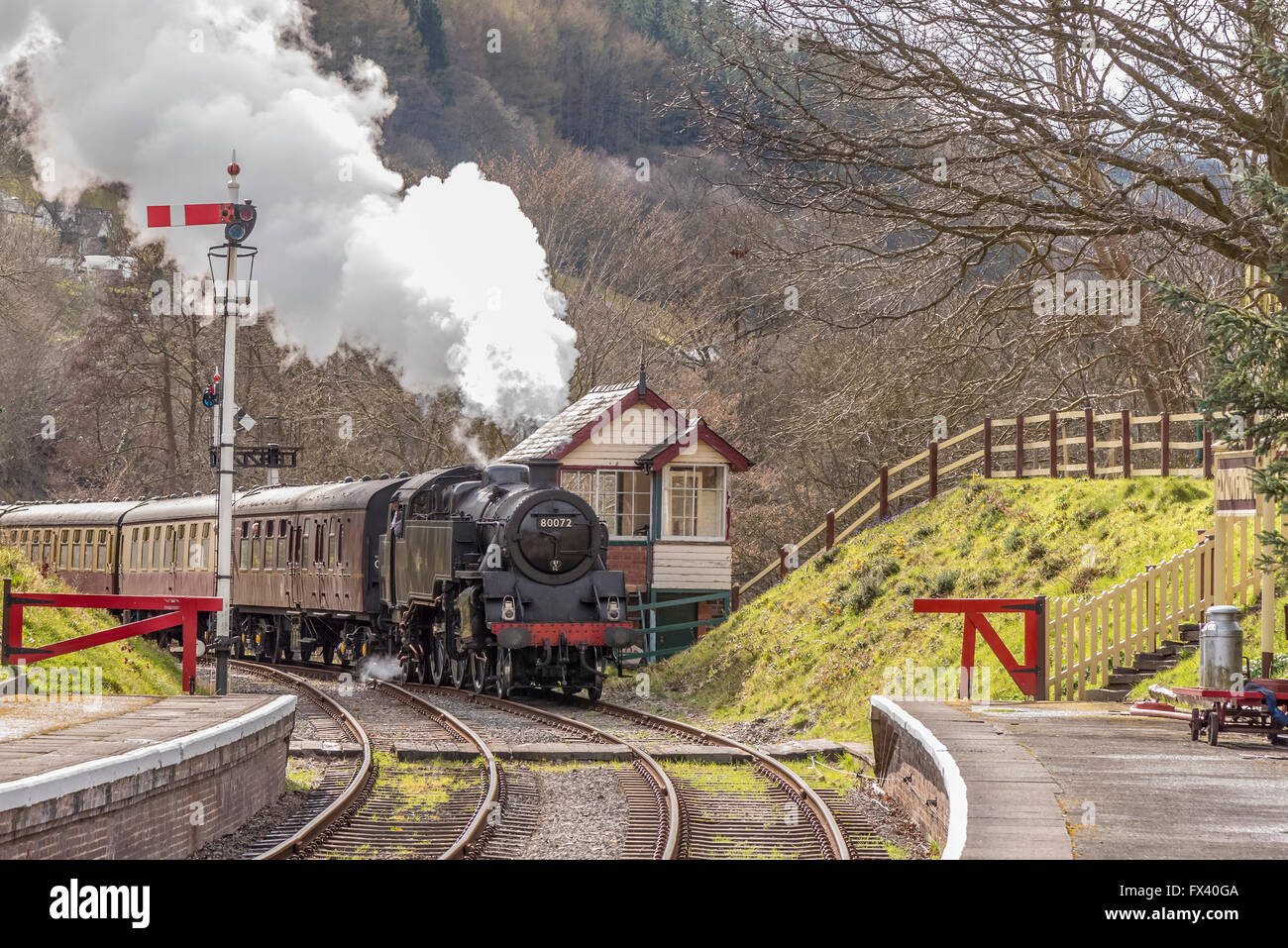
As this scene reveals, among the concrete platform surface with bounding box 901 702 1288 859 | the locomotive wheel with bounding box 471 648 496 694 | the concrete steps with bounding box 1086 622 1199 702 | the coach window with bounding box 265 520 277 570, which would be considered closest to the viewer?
the concrete platform surface with bounding box 901 702 1288 859

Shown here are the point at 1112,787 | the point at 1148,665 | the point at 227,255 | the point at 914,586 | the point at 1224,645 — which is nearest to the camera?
the point at 1112,787

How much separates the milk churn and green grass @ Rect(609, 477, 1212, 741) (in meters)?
5.34

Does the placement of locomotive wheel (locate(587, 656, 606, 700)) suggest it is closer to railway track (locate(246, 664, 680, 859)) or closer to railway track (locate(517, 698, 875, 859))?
railway track (locate(246, 664, 680, 859))

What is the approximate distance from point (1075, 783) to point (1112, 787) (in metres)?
0.23

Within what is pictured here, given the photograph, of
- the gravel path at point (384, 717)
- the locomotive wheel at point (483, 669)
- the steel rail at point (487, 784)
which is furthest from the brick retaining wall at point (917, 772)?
the locomotive wheel at point (483, 669)

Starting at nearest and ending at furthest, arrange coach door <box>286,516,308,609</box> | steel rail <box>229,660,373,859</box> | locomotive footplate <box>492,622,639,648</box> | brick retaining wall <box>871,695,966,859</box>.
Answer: brick retaining wall <box>871,695,966,859</box> < steel rail <box>229,660,373,859</box> < locomotive footplate <box>492,622,639,648</box> < coach door <box>286,516,308,609</box>

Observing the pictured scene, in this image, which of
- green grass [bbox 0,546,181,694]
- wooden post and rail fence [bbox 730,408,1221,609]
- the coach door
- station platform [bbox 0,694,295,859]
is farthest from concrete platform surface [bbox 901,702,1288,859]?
the coach door

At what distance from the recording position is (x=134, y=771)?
8.65 metres

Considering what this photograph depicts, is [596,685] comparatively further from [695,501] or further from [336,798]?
[336,798]

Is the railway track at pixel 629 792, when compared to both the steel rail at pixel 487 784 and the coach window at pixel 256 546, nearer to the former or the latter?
the steel rail at pixel 487 784

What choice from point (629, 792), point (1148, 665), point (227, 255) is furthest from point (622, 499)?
point (629, 792)

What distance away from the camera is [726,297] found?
47.7 m

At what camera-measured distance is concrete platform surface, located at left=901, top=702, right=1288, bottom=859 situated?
25.1 feet
